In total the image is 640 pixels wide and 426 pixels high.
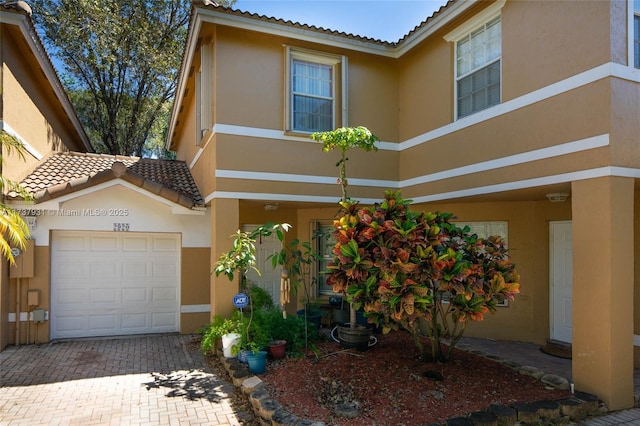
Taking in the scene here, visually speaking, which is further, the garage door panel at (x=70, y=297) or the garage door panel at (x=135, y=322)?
the garage door panel at (x=135, y=322)

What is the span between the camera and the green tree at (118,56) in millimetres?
16578

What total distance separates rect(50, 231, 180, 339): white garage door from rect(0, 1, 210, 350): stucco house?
0.9 inches

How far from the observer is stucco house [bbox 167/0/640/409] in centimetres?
544

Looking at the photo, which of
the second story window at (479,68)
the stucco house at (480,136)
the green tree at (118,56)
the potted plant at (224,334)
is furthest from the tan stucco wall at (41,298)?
the green tree at (118,56)

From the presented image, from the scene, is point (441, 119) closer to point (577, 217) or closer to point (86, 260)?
point (577, 217)

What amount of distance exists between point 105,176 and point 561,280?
998 cm

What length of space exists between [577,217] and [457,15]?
14.6 ft

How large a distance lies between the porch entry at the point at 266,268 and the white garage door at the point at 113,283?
6.58 feet

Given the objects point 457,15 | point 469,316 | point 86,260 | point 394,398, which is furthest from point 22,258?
point 457,15

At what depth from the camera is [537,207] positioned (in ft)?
27.9

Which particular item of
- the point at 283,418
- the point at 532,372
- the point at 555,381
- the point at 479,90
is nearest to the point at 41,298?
the point at 283,418

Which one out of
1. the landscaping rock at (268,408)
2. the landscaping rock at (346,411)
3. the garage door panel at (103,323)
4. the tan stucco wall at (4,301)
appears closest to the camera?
the landscaping rock at (346,411)

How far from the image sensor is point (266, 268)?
10883 millimetres

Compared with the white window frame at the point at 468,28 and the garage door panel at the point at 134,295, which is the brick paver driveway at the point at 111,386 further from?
the white window frame at the point at 468,28
